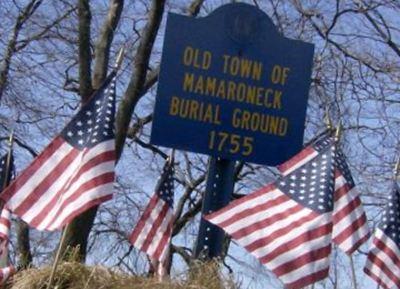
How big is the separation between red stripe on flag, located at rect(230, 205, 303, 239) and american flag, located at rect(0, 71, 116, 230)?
1.37 meters

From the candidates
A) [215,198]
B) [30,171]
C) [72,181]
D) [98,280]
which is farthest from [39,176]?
[215,198]

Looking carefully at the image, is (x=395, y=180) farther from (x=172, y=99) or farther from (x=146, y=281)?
(x=146, y=281)

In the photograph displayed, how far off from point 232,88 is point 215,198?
117cm

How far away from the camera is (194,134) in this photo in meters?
11.7

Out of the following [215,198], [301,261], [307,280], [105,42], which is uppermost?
[105,42]

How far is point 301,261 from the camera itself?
32.1 feet

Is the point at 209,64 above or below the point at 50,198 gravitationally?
above

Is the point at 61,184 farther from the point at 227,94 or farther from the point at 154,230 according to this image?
the point at 227,94

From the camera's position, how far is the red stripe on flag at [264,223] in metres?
9.93

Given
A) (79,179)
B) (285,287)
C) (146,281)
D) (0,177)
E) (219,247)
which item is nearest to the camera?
(146,281)

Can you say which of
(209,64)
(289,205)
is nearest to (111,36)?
(209,64)

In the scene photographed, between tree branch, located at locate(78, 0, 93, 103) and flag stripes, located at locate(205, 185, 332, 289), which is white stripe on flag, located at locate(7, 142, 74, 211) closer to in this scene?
flag stripes, located at locate(205, 185, 332, 289)

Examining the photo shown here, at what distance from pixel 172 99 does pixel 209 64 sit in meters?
0.55

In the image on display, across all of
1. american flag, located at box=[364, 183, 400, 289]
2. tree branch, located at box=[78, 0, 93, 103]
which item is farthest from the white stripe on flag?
tree branch, located at box=[78, 0, 93, 103]
